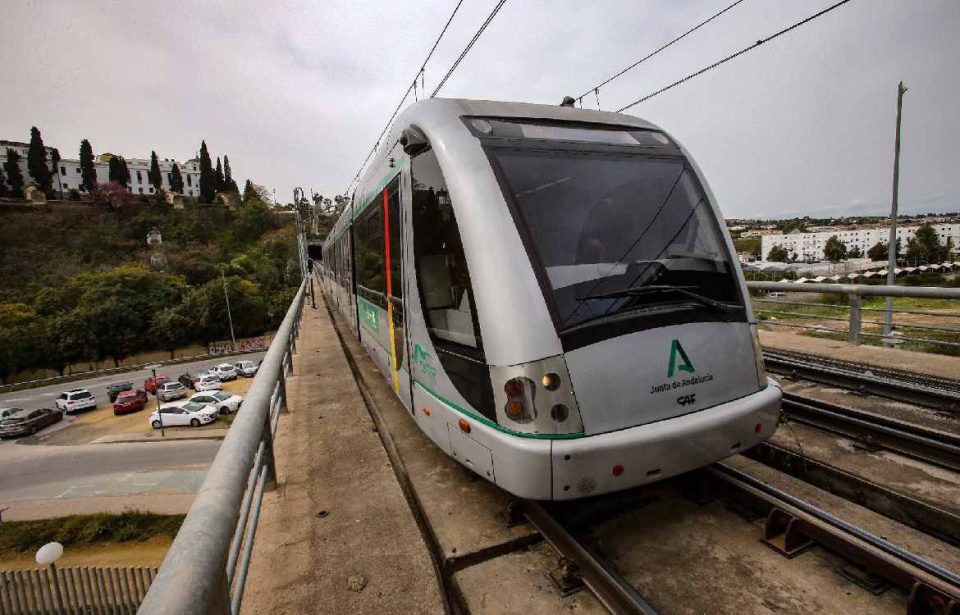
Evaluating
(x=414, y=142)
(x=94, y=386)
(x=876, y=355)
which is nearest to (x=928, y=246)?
(x=876, y=355)

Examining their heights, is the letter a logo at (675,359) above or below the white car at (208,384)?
above

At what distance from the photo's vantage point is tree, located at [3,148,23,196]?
11344 centimetres

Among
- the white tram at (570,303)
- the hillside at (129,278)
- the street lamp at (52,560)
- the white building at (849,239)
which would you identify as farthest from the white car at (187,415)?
the white building at (849,239)

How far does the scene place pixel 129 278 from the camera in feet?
243

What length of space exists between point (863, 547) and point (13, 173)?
163176 millimetres

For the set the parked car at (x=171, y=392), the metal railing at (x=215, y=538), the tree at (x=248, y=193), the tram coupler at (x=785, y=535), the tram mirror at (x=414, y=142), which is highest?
the tree at (x=248, y=193)

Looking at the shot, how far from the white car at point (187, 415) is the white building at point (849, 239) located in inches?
1663

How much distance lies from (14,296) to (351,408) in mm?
102235

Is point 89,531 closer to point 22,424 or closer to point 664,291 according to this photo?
point 664,291

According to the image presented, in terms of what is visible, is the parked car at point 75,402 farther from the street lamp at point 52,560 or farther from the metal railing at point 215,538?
the metal railing at point 215,538

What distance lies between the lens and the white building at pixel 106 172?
122250 mm

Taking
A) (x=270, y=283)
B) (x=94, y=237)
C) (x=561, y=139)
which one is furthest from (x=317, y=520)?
(x=94, y=237)

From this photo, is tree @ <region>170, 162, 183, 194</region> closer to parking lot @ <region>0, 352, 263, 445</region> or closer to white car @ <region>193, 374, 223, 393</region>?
parking lot @ <region>0, 352, 263, 445</region>

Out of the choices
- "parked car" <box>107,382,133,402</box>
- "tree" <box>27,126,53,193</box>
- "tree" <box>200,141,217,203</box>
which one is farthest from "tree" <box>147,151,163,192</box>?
"parked car" <box>107,382,133,402</box>
